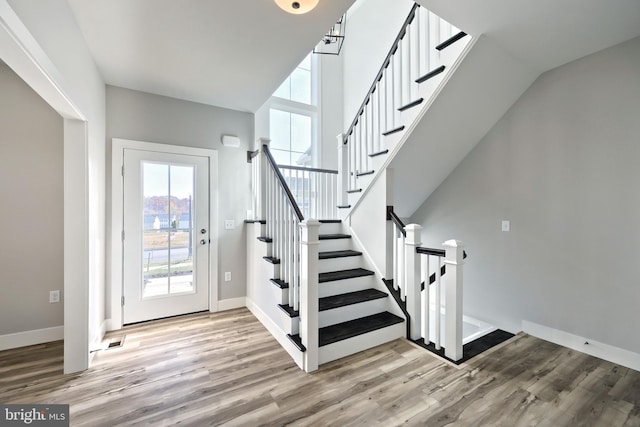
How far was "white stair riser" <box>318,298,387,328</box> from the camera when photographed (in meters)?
2.49

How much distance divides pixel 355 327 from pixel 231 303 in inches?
71.4

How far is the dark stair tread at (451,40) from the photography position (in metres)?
2.22

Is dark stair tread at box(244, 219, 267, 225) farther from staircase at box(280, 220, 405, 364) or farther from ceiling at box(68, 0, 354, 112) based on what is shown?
ceiling at box(68, 0, 354, 112)

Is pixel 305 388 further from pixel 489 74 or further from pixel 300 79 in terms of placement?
pixel 300 79

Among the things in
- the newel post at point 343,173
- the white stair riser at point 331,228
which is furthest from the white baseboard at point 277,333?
the newel post at point 343,173

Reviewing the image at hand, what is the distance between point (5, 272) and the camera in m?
2.54

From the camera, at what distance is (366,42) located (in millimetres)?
4922

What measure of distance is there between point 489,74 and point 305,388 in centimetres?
305

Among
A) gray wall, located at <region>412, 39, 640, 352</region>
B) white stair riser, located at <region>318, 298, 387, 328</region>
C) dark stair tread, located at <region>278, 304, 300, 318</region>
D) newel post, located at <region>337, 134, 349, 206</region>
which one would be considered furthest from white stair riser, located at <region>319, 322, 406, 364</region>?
newel post, located at <region>337, 134, 349, 206</region>

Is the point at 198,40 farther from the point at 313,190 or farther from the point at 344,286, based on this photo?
the point at 344,286

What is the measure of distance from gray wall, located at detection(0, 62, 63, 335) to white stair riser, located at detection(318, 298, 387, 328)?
8.84ft

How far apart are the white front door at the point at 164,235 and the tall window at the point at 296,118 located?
1581 mm

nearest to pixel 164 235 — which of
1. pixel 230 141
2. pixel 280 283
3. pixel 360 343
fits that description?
pixel 230 141

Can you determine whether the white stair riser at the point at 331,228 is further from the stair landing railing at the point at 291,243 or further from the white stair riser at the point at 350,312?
the white stair riser at the point at 350,312
